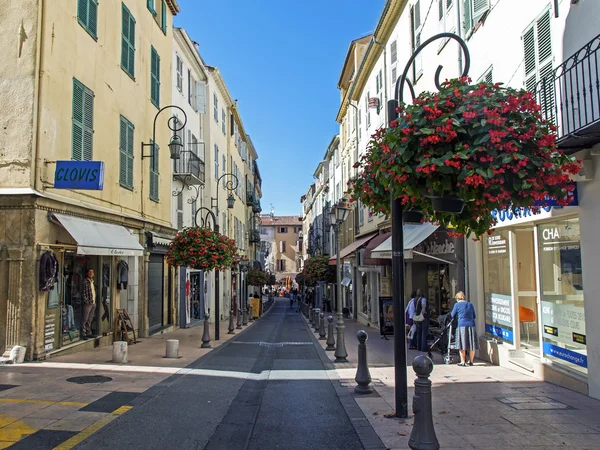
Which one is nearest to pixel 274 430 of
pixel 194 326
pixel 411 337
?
pixel 411 337

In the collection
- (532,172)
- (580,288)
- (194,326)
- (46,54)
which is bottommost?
(194,326)

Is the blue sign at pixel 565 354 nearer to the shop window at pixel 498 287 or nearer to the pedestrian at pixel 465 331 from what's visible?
the shop window at pixel 498 287

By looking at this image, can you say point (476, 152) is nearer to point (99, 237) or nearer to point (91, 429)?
point (91, 429)

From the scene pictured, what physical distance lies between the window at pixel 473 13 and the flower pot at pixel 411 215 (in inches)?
268

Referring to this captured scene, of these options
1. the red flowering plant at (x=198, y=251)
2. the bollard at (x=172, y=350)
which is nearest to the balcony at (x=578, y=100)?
the bollard at (x=172, y=350)

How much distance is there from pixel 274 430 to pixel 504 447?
8.49 ft

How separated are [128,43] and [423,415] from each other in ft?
47.0

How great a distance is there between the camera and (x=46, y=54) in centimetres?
1083

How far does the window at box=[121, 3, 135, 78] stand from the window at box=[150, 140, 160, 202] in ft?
9.28

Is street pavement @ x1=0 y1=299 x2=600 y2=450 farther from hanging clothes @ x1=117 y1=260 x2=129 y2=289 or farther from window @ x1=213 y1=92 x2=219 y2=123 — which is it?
window @ x1=213 y1=92 x2=219 y2=123

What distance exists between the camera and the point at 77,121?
39.9 feet

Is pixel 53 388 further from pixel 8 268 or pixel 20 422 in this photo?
pixel 8 268

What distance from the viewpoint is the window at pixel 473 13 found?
1138 centimetres

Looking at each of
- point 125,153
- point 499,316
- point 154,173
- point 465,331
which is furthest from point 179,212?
point 499,316
